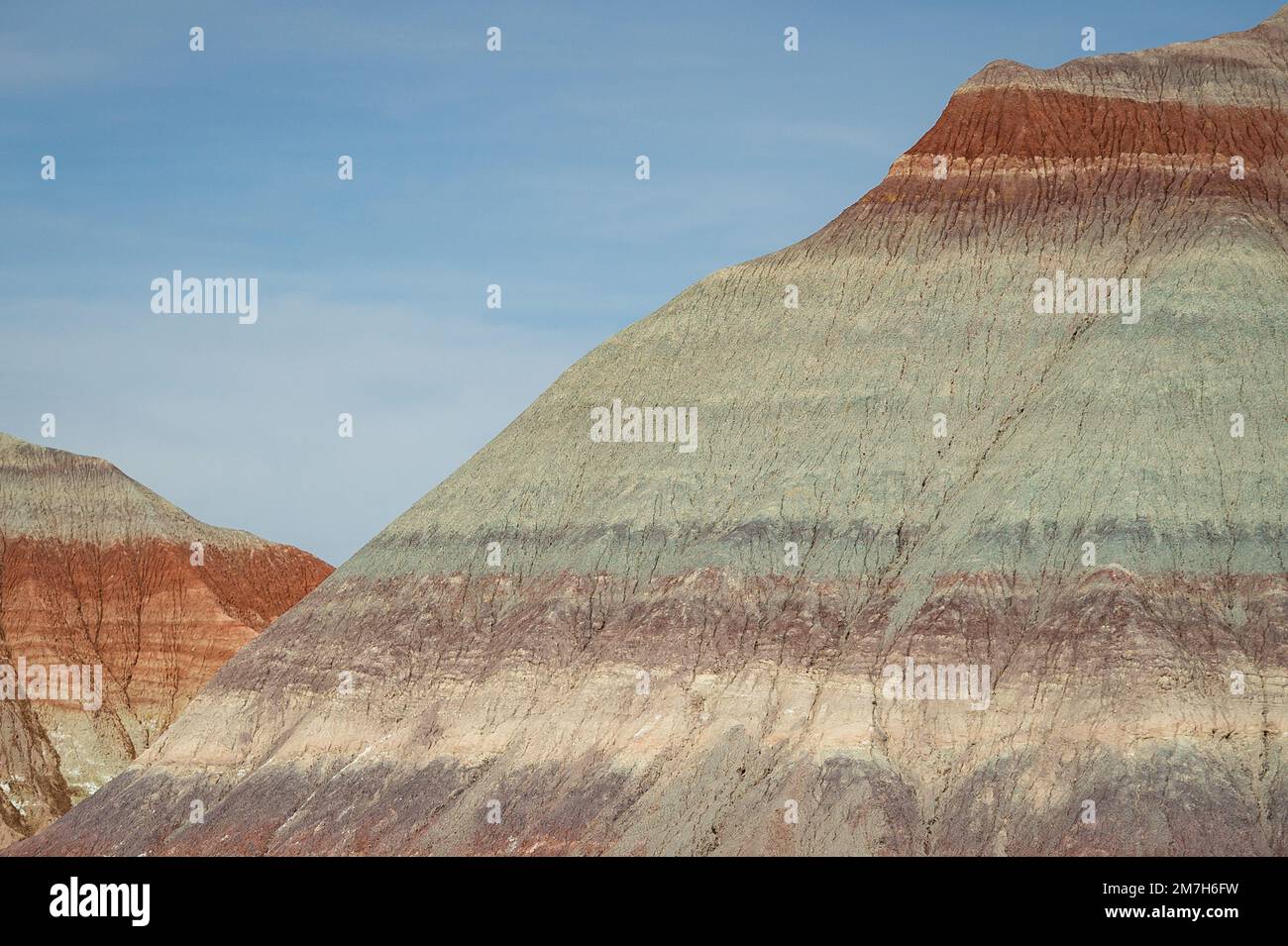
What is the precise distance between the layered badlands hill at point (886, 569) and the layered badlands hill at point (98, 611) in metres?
25.5

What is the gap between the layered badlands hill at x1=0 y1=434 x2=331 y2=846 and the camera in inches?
4313

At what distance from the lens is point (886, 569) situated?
74625 millimetres

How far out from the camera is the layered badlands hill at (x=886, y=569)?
65.7m

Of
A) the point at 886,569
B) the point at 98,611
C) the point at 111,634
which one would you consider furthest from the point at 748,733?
the point at 98,611

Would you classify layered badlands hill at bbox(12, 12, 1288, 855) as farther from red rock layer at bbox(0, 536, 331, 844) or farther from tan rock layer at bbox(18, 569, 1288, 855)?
red rock layer at bbox(0, 536, 331, 844)

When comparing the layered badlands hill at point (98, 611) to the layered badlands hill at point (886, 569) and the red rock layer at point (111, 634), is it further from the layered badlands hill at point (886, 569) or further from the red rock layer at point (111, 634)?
the layered badlands hill at point (886, 569)

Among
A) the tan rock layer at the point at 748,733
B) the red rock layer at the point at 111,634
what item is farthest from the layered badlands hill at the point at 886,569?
the red rock layer at the point at 111,634

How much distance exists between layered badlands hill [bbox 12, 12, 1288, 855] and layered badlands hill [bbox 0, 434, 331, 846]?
25523mm

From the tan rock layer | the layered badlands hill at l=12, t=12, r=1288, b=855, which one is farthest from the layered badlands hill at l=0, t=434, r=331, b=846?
the tan rock layer

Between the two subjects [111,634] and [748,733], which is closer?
[748,733]

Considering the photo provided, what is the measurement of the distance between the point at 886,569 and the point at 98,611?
57.2m

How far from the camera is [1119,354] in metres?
76.2

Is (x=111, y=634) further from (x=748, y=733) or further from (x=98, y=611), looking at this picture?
(x=748, y=733)
